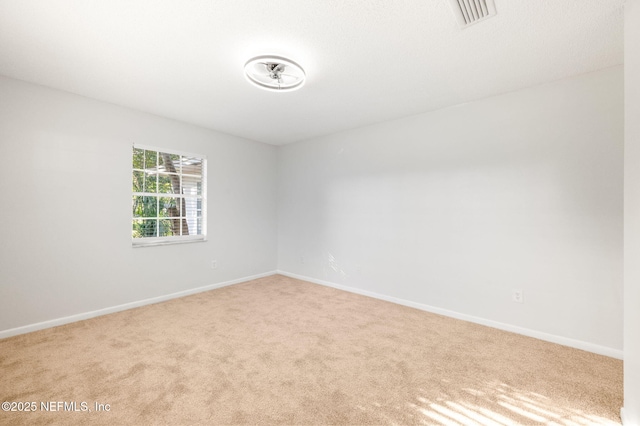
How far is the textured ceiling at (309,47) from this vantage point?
171 centimetres

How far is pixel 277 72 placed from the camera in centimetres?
236

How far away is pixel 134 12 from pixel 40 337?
304 cm

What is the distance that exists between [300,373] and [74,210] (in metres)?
3.03

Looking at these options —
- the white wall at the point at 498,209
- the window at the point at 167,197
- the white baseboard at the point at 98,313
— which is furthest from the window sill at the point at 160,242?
the white wall at the point at 498,209

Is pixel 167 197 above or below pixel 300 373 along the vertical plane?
above

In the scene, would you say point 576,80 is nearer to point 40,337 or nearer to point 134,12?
point 134,12

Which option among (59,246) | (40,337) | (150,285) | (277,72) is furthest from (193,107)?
(40,337)

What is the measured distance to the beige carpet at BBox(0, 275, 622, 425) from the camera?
1642mm

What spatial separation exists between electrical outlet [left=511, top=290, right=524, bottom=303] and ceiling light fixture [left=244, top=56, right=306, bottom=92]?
2996mm

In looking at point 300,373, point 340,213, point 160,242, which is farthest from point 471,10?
point 160,242

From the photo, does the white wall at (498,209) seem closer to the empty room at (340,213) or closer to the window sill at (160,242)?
the empty room at (340,213)

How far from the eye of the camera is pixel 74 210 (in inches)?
118

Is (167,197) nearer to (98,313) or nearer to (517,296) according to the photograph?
(98,313)

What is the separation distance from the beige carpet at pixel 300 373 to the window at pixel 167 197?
3.84 ft
